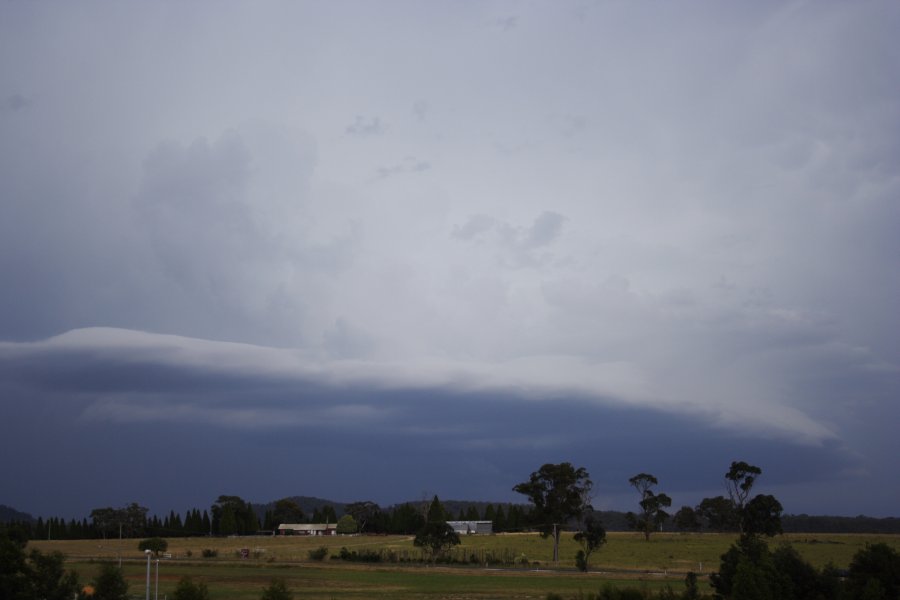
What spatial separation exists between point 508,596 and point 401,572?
82.5 ft

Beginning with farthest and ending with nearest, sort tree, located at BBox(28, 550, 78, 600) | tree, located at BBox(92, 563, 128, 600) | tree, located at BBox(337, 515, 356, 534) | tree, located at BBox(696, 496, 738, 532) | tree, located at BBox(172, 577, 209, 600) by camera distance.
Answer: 1. tree, located at BBox(337, 515, 356, 534)
2. tree, located at BBox(696, 496, 738, 532)
3. tree, located at BBox(92, 563, 128, 600)
4. tree, located at BBox(28, 550, 78, 600)
5. tree, located at BBox(172, 577, 209, 600)

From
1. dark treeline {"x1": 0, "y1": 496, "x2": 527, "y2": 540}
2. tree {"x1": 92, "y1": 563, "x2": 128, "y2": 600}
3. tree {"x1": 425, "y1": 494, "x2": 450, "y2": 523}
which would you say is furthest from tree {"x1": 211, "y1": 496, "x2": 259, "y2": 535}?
→ tree {"x1": 92, "y1": 563, "x2": 128, "y2": 600}

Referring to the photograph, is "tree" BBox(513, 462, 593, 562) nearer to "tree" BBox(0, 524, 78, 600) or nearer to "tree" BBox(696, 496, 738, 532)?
"tree" BBox(696, 496, 738, 532)

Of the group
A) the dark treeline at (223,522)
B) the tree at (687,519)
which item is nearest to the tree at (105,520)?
the dark treeline at (223,522)

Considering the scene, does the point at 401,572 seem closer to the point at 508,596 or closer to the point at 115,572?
the point at 508,596

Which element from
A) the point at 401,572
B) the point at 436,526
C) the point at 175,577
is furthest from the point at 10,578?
the point at 436,526

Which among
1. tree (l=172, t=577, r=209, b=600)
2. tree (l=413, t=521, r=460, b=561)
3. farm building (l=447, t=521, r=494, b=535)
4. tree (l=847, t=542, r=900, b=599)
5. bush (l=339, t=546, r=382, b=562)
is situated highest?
tree (l=847, t=542, r=900, b=599)

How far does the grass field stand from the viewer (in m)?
52.3

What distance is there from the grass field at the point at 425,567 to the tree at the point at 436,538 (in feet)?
13.4

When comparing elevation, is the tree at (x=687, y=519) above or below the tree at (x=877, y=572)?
below

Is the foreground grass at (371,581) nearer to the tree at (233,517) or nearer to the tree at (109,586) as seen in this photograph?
the tree at (109,586)

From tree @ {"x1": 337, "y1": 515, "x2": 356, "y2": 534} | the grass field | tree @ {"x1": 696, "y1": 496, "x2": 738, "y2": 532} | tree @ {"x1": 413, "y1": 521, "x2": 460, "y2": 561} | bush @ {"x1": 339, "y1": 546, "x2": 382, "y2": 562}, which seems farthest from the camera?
tree @ {"x1": 337, "y1": 515, "x2": 356, "y2": 534}

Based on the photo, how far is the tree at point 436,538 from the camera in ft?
281

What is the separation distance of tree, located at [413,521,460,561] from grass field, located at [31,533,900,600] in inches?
161
